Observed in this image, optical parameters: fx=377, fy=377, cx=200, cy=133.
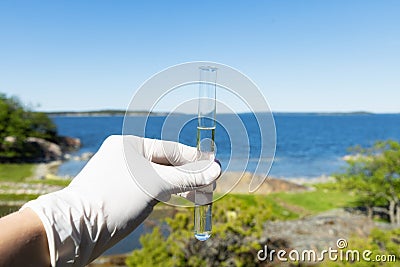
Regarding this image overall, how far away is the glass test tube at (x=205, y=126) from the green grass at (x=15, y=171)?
10.9 metres

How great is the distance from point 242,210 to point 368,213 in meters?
4.39

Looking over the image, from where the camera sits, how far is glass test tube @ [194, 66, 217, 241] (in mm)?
678

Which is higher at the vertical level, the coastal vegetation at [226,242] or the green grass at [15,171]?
the coastal vegetation at [226,242]

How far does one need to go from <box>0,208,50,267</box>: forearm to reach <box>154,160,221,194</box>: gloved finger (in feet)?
0.87

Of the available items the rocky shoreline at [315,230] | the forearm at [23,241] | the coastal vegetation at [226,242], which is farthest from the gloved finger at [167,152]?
the rocky shoreline at [315,230]

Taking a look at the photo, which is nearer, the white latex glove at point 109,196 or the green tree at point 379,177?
the white latex glove at point 109,196

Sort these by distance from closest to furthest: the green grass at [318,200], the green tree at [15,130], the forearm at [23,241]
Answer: the forearm at [23,241]
the green grass at [318,200]
the green tree at [15,130]

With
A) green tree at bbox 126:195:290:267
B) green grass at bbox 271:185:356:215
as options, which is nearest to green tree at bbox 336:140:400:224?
green grass at bbox 271:185:356:215

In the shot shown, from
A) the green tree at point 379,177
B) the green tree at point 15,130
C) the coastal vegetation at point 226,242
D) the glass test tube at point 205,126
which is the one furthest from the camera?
Answer: the green tree at point 15,130

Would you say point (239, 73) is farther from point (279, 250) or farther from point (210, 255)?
point (279, 250)

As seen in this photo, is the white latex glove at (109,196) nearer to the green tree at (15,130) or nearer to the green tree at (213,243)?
the green tree at (213,243)

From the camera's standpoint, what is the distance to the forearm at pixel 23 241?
18.6 inches

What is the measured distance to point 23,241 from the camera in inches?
19.2

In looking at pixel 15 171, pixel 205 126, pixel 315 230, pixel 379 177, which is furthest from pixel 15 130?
pixel 205 126
